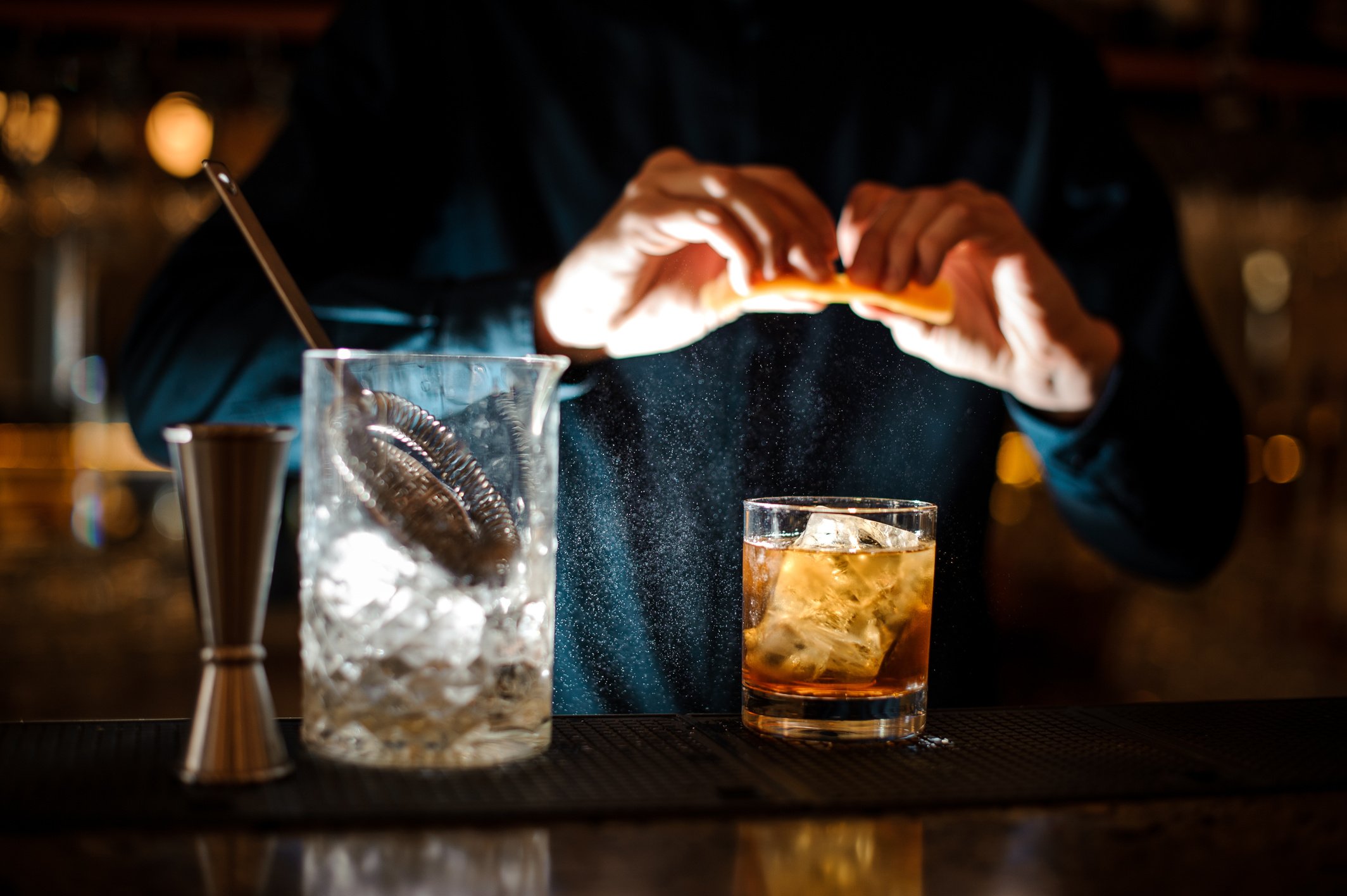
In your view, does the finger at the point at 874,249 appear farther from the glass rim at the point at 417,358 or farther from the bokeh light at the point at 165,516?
the bokeh light at the point at 165,516

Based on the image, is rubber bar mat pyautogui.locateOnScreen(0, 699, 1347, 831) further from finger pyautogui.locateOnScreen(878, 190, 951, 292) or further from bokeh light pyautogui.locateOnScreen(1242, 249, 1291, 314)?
bokeh light pyautogui.locateOnScreen(1242, 249, 1291, 314)

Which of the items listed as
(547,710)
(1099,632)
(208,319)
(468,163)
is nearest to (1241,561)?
(1099,632)

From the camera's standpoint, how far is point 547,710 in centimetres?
77

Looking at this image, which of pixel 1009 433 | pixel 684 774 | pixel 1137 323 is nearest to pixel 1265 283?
pixel 1009 433

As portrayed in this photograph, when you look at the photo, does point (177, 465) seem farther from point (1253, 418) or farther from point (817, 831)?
point (1253, 418)

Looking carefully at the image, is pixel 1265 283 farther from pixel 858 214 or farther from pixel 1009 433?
pixel 858 214

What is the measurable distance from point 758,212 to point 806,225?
4 centimetres

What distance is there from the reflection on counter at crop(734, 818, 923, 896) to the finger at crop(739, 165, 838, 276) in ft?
1.31

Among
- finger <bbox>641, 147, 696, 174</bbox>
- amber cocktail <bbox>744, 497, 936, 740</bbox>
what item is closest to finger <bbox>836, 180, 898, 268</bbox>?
finger <bbox>641, 147, 696, 174</bbox>

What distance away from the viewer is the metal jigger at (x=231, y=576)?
0.68 m

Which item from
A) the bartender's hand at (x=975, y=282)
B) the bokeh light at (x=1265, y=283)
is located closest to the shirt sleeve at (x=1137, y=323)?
the bartender's hand at (x=975, y=282)

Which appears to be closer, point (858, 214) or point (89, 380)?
point (858, 214)

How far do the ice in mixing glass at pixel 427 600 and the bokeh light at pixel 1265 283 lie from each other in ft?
9.54

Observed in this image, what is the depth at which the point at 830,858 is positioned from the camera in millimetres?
624
